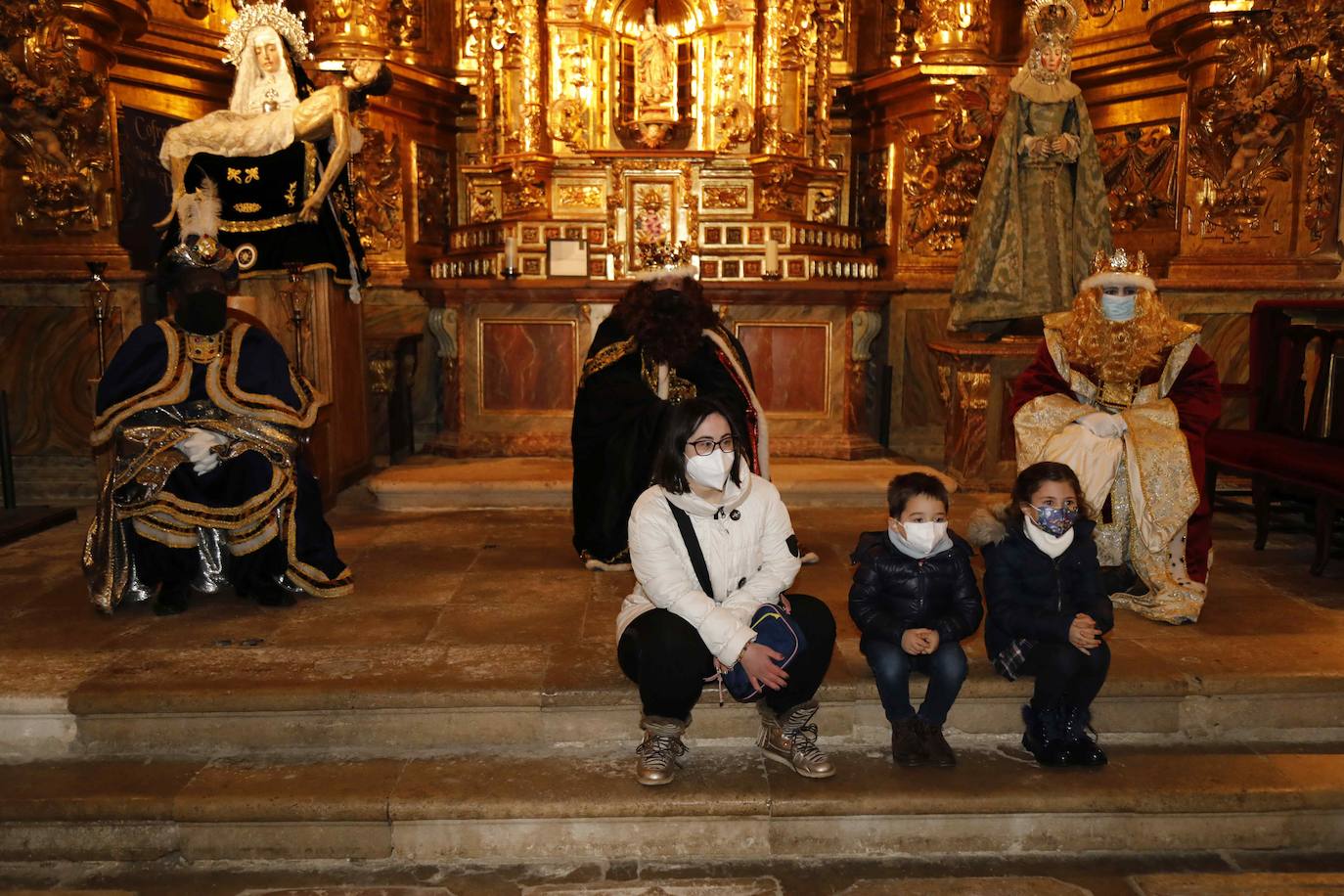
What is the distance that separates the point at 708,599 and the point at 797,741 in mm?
711

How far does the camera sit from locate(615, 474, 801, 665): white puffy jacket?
414 centimetres

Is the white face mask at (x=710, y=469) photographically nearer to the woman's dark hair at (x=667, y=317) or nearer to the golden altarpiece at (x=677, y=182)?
the woman's dark hair at (x=667, y=317)

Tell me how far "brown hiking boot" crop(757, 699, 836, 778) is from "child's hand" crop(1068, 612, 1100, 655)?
102cm

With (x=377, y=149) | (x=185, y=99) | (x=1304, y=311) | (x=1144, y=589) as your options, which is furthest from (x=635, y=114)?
(x=1144, y=589)

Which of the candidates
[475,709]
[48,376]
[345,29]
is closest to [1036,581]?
[475,709]

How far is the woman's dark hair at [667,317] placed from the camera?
6285 millimetres

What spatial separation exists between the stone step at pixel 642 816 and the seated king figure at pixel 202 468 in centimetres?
165

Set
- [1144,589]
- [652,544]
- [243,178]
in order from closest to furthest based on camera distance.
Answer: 1. [652,544]
2. [1144,589]
3. [243,178]

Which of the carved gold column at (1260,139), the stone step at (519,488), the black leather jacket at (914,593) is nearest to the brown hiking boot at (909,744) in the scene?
the black leather jacket at (914,593)

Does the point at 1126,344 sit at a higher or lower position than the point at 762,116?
lower

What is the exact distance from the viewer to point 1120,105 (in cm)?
1016

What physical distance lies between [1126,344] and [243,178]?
19.2ft

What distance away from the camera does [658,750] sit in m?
4.27

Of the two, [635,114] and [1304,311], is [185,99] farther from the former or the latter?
[1304,311]
